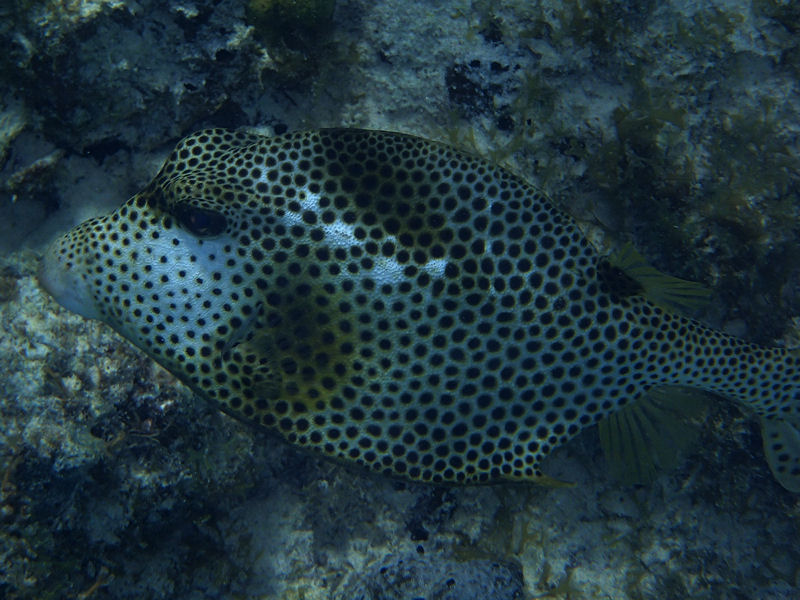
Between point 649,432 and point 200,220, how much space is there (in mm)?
2995

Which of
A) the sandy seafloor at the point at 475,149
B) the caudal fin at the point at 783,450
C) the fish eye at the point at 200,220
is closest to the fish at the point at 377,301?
the fish eye at the point at 200,220

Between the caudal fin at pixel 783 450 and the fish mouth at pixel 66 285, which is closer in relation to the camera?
the fish mouth at pixel 66 285

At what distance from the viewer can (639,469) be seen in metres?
3.23

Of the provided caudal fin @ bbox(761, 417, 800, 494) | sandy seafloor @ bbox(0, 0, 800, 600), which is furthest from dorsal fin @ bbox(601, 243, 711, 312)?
caudal fin @ bbox(761, 417, 800, 494)

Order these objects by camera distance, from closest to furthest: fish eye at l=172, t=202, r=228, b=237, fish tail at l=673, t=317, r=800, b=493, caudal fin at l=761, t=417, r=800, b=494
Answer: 1. fish eye at l=172, t=202, r=228, b=237
2. fish tail at l=673, t=317, r=800, b=493
3. caudal fin at l=761, t=417, r=800, b=494

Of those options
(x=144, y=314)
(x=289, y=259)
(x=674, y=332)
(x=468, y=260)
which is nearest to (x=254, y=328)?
(x=289, y=259)

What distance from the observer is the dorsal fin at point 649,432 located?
10.3ft

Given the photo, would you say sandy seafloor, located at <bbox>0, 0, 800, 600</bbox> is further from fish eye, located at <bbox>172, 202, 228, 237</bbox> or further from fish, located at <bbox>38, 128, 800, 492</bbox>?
fish eye, located at <bbox>172, 202, 228, 237</bbox>

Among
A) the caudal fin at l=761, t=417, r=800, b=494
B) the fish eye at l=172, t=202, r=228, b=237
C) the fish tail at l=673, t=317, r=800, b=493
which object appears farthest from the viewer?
the caudal fin at l=761, t=417, r=800, b=494

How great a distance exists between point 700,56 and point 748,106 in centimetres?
47

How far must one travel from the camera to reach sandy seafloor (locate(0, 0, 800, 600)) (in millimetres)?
3268

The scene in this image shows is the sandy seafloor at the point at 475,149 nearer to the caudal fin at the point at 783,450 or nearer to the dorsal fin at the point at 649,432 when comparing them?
the caudal fin at the point at 783,450

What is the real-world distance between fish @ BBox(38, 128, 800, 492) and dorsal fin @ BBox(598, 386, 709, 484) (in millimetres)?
200

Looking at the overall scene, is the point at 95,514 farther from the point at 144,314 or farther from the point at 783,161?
the point at 783,161
